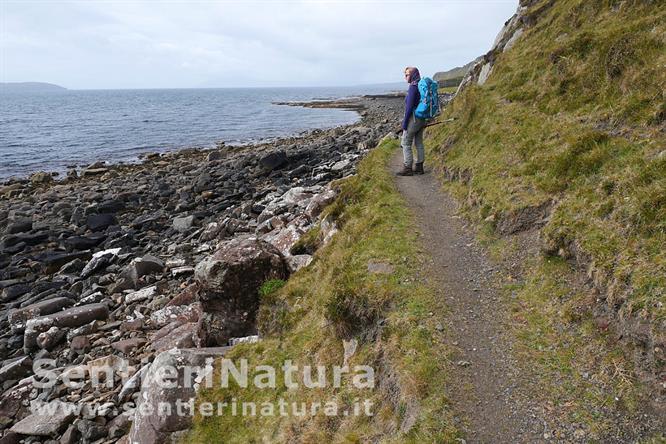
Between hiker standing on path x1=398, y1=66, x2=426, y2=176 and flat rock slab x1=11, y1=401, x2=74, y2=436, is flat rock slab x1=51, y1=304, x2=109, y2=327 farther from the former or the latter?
hiker standing on path x1=398, y1=66, x2=426, y2=176

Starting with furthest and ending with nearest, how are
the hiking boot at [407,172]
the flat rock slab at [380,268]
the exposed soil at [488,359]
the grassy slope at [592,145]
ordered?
the hiking boot at [407,172], the flat rock slab at [380,268], the grassy slope at [592,145], the exposed soil at [488,359]

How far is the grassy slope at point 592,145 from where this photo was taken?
6.55 meters

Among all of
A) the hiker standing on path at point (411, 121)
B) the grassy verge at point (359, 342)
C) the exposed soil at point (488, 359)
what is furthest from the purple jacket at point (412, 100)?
the exposed soil at point (488, 359)

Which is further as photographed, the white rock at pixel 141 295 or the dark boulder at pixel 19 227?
the dark boulder at pixel 19 227

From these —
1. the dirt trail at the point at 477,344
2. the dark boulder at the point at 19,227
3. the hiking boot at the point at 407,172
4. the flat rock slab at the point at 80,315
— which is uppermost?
the hiking boot at the point at 407,172

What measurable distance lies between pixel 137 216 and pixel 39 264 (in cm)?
722

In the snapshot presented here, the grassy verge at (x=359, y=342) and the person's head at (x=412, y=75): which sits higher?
the person's head at (x=412, y=75)

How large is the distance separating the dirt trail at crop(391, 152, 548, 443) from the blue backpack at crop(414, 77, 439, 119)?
530cm

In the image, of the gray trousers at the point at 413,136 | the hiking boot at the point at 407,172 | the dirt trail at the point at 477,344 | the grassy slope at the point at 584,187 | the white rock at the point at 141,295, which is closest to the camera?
the dirt trail at the point at 477,344

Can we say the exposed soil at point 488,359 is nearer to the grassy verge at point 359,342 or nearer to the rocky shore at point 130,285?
the grassy verge at point 359,342

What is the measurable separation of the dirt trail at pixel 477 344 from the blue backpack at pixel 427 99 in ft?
17.4

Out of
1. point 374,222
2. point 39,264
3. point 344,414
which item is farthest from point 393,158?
point 39,264

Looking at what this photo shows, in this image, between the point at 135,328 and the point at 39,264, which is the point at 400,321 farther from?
the point at 39,264

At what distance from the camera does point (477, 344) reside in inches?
273
